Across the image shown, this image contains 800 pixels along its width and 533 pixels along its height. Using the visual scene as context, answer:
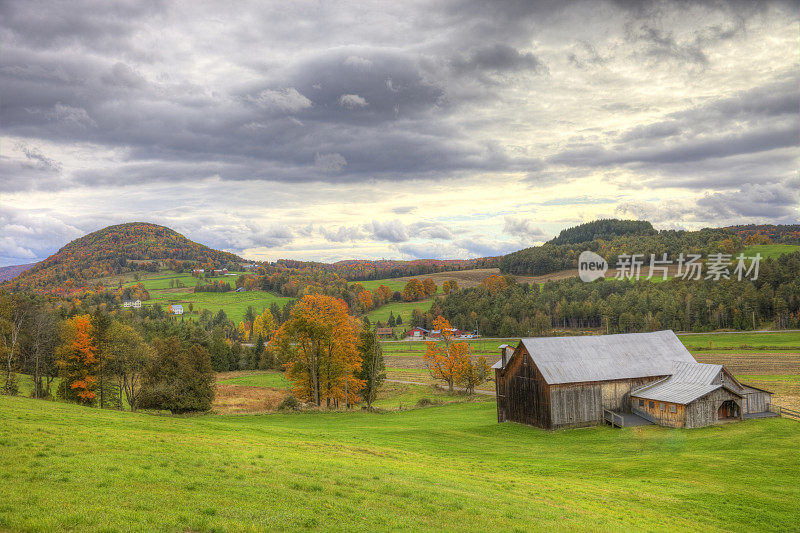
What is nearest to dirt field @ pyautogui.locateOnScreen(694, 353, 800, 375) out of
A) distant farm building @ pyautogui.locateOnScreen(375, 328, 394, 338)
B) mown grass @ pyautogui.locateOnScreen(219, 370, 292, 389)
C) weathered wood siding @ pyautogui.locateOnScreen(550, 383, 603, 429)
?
weathered wood siding @ pyautogui.locateOnScreen(550, 383, 603, 429)

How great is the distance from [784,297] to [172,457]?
489 ft

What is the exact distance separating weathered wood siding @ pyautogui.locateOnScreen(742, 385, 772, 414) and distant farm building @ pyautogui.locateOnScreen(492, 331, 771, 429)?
2.1 inches

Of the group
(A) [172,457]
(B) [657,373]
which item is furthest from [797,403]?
(A) [172,457]

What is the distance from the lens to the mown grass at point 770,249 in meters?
168

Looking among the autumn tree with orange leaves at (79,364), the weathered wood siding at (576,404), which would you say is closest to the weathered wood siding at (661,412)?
the weathered wood siding at (576,404)

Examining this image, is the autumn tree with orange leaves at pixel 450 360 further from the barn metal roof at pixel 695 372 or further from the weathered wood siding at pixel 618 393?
the barn metal roof at pixel 695 372

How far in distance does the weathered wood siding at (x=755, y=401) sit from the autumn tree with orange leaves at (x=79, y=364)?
65.3 m

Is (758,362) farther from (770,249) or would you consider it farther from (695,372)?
(770,249)

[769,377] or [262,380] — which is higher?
[769,377]

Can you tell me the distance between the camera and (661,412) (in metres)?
42.2

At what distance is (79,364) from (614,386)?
56.2 metres

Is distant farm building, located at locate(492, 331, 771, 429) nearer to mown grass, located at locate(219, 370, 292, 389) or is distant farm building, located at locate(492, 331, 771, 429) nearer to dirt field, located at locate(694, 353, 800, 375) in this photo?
dirt field, located at locate(694, 353, 800, 375)

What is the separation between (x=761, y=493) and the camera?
2195 cm

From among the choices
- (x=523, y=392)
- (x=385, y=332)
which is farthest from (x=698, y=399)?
(x=385, y=332)
